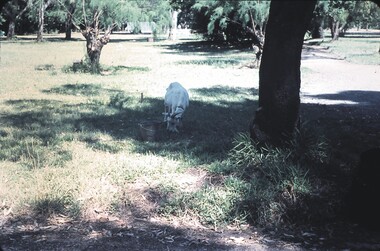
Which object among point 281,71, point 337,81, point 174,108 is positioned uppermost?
point 281,71

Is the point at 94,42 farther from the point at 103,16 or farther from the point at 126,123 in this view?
the point at 126,123

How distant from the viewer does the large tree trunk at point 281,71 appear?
230 inches

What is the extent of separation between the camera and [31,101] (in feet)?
37.7

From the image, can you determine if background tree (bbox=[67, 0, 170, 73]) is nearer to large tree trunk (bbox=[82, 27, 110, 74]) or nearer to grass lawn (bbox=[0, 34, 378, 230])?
large tree trunk (bbox=[82, 27, 110, 74])

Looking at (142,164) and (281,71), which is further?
(142,164)

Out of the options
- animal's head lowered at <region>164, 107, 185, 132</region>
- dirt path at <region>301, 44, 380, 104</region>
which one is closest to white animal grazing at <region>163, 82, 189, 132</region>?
animal's head lowered at <region>164, 107, 185, 132</region>

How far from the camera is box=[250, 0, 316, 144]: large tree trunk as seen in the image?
5832 millimetres

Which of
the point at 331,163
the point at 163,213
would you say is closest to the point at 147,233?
the point at 163,213

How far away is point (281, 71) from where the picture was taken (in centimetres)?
608

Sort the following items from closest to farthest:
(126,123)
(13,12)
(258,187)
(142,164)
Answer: (258,187) < (142,164) < (126,123) < (13,12)

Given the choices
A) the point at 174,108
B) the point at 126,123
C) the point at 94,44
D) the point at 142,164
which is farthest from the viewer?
the point at 94,44

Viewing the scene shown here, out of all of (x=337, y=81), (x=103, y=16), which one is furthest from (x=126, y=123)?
(x=103, y=16)

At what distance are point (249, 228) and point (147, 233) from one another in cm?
118

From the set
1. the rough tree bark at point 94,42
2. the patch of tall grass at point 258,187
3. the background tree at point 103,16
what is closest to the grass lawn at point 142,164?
the patch of tall grass at point 258,187
